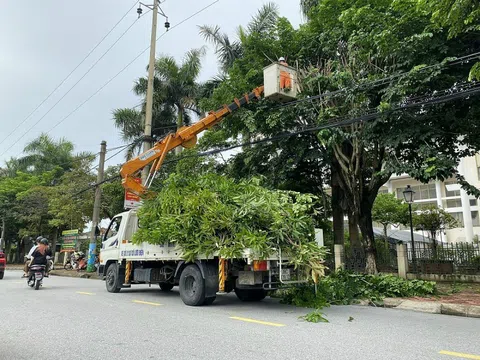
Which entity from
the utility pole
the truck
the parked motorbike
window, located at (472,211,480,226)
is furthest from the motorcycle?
window, located at (472,211,480,226)

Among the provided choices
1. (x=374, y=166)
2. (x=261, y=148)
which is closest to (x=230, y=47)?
(x=261, y=148)

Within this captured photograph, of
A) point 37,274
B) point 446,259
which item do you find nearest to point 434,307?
point 446,259

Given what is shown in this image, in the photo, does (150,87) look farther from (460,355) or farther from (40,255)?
(460,355)

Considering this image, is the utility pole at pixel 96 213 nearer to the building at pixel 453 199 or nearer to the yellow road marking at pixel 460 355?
the yellow road marking at pixel 460 355

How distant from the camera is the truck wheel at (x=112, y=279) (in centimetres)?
1204

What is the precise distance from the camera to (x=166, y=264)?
35.0ft

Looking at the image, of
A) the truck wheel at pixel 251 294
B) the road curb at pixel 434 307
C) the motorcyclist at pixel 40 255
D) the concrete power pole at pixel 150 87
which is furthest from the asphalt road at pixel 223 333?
the concrete power pole at pixel 150 87

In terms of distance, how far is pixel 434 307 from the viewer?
894cm

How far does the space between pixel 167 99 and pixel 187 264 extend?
1798 cm

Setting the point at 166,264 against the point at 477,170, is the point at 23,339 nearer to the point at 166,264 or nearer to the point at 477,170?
the point at 166,264

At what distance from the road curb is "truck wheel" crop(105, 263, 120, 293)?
763 cm

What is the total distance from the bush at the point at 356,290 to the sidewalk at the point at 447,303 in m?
0.36

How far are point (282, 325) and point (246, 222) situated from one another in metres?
2.33

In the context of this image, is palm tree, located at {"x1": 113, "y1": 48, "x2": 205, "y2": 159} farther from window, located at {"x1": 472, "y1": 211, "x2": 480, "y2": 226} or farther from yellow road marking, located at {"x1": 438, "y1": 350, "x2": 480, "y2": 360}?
window, located at {"x1": 472, "y1": 211, "x2": 480, "y2": 226}
